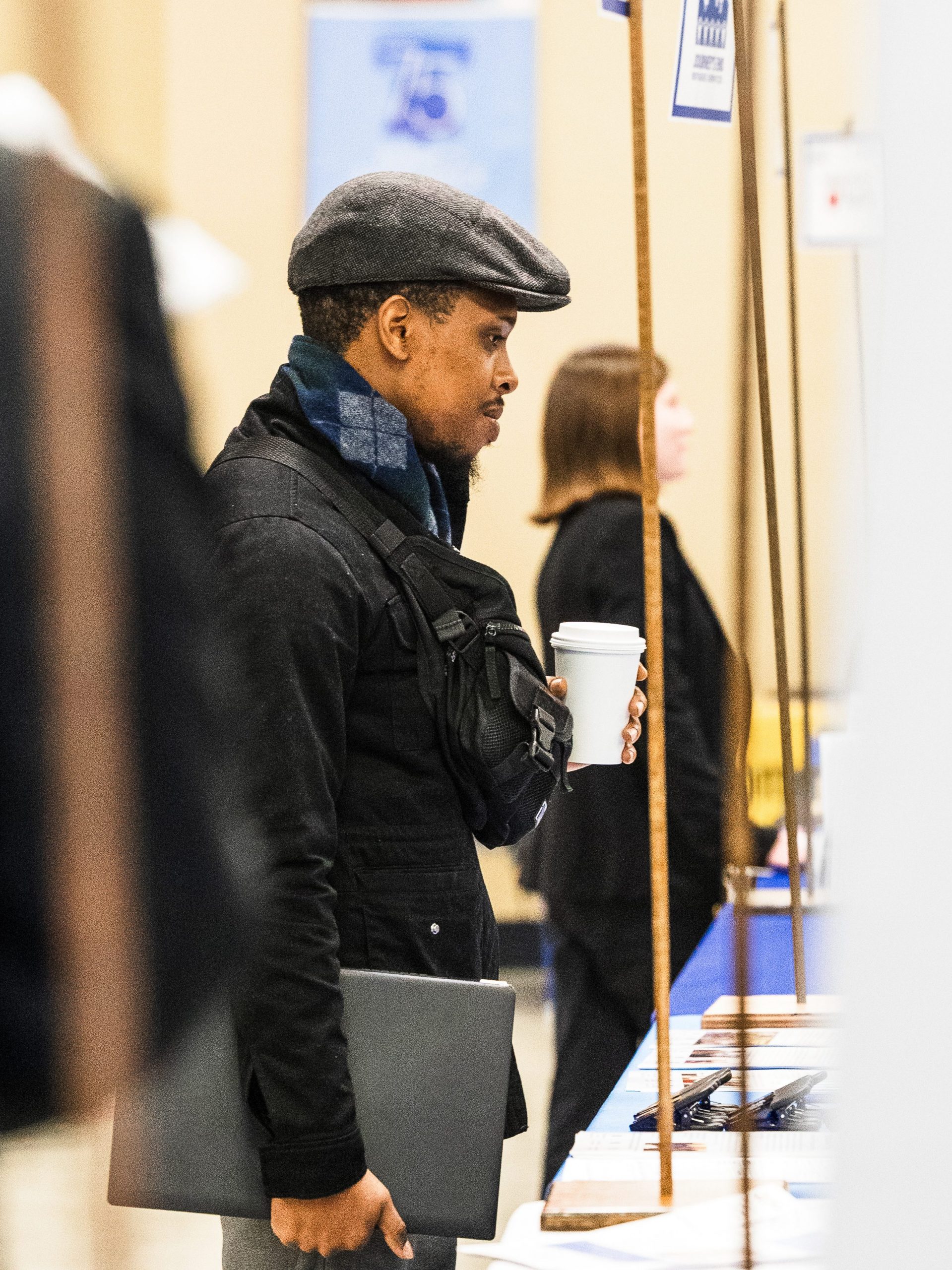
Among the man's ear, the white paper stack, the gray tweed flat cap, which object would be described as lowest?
the white paper stack

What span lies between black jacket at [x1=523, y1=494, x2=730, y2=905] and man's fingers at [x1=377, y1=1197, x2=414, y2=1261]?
0.96m

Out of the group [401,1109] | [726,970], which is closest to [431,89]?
[726,970]

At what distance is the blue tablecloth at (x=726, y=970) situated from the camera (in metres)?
1.35

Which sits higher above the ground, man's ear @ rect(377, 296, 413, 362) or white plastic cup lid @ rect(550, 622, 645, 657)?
man's ear @ rect(377, 296, 413, 362)

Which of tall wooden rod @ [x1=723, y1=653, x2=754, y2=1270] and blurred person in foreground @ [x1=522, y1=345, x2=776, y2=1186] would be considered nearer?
tall wooden rod @ [x1=723, y1=653, x2=754, y2=1270]

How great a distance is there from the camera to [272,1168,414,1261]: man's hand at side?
110 centimetres

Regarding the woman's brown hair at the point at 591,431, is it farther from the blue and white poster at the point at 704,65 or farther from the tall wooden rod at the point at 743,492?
the tall wooden rod at the point at 743,492

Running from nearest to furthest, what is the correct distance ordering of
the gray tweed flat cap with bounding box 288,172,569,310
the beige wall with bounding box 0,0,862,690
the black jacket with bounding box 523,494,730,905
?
the gray tweed flat cap with bounding box 288,172,569,310 → the black jacket with bounding box 523,494,730,905 → the beige wall with bounding box 0,0,862,690

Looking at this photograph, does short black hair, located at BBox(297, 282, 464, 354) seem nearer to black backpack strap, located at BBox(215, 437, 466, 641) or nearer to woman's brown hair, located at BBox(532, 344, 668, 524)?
black backpack strap, located at BBox(215, 437, 466, 641)

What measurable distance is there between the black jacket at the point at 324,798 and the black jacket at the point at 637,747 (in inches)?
33.7

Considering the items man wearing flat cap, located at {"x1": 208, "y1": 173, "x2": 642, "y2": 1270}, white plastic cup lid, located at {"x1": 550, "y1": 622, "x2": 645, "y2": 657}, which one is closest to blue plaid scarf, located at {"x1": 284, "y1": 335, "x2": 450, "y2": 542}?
man wearing flat cap, located at {"x1": 208, "y1": 173, "x2": 642, "y2": 1270}

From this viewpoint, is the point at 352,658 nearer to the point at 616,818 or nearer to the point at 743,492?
the point at 743,492

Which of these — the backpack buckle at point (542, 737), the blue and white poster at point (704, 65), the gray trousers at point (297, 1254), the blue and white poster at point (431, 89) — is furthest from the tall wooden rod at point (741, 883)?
the blue and white poster at point (431, 89)

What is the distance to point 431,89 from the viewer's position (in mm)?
4152
